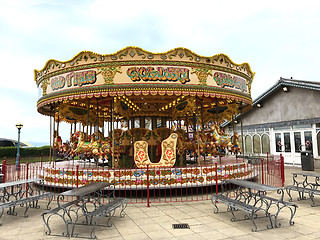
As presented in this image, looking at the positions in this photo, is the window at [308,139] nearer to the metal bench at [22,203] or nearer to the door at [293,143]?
the door at [293,143]

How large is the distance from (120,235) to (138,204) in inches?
97.4

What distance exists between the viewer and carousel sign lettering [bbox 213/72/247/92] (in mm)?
9242

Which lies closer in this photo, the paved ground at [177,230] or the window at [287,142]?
the paved ground at [177,230]

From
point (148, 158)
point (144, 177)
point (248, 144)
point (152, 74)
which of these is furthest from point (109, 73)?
point (248, 144)

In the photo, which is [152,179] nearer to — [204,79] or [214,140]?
[214,140]

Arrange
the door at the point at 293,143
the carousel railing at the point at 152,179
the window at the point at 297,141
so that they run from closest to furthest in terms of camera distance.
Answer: the carousel railing at the point at 152,179 < the door at the point at 293,143 < the window at the point at 297,141

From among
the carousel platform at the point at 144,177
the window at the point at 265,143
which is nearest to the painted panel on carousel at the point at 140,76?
the carousel platform at the point at 144,177

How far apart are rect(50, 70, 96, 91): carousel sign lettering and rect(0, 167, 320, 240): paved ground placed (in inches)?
177

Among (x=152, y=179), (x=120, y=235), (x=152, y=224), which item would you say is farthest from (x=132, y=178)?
(x=120, y=235)

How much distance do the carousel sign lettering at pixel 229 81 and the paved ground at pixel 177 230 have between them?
15.9ft

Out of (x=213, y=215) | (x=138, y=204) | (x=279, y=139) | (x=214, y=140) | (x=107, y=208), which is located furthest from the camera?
(x=279, y=139)

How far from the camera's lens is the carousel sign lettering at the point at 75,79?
8.58m

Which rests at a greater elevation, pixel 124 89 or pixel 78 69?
pixel 78 69

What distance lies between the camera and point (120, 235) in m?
4.74
